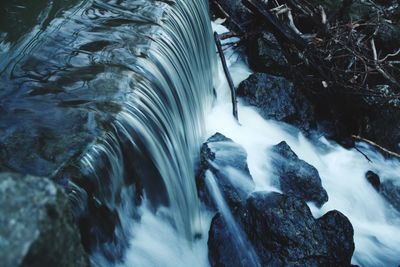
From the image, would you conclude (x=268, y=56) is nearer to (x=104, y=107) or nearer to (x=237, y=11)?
(x=237, y=11)

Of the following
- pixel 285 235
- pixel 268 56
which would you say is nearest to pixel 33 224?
pixel 285 235

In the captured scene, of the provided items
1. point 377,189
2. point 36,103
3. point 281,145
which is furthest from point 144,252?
point 377,189

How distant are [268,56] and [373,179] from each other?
211 cm

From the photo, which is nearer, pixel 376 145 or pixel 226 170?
pixel 226 170

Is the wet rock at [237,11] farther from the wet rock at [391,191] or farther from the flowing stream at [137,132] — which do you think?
the wet rock at [391,191]

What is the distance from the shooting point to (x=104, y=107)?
9.50ft

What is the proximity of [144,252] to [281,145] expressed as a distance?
2160 mm

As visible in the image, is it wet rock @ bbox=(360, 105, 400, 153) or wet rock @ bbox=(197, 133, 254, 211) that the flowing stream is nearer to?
wet rock @ bbox=(197, 133, 254, 211)

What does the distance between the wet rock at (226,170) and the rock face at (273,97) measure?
1028 millimetres

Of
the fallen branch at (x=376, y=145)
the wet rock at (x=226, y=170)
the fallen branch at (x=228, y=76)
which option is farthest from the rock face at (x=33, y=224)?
the fallen branch at (x=376, y=145)

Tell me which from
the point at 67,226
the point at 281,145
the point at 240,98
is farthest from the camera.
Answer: the point at 240,98

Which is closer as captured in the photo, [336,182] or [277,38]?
[336,182]

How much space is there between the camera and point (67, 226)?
4.61 feet

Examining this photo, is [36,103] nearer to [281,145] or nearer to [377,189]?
[281,145]
